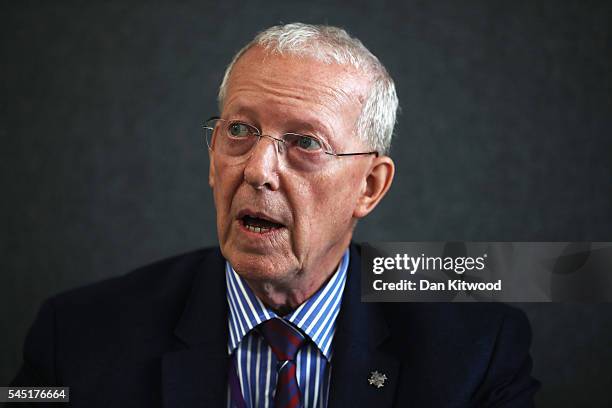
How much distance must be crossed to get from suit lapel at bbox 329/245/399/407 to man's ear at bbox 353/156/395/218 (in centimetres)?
27

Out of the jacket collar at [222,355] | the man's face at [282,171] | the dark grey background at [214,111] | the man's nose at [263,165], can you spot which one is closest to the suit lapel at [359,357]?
the jacket collar at [222,355]

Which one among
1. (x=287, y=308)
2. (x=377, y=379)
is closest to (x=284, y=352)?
(x=287, y=308)

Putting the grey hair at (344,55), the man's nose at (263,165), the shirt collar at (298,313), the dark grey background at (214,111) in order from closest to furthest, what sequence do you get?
the man's nose at (263,165), the grey hair at (344,55), the shirt collar at (298,313), the dark grey background at (214,111)

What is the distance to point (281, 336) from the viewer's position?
2.14m

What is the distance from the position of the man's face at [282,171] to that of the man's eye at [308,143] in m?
0.02

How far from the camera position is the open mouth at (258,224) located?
1963 mm

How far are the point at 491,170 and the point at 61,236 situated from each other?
71.7 inches

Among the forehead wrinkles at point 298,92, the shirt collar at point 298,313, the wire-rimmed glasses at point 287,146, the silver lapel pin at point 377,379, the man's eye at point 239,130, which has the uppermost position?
the forehead wrinkles at point 298,92

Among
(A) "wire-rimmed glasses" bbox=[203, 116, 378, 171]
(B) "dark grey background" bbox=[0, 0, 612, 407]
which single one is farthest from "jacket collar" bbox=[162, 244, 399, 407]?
(B) "dark grey background" bbox=[0, 0, 612, 407]

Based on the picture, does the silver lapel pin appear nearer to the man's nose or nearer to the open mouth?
the open mouth

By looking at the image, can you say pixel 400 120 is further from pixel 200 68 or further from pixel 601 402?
pixel 601 402

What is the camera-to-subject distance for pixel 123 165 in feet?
9.45

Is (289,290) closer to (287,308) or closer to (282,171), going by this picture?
(287,308)

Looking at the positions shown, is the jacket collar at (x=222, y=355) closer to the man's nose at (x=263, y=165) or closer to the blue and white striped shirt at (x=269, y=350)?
the blue and white striped shirt at (x=269, y=350)
